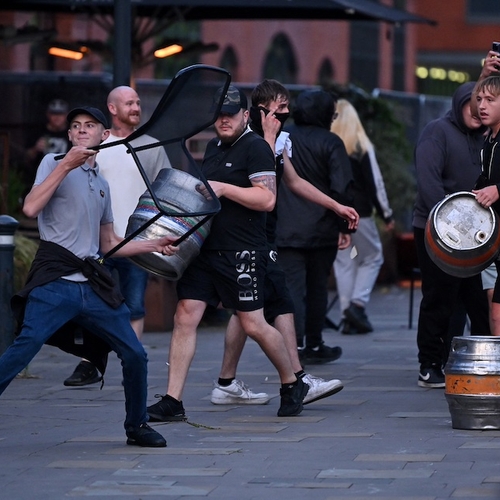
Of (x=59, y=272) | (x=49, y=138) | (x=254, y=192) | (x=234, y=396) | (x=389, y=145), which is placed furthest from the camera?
(x=389, y=145)

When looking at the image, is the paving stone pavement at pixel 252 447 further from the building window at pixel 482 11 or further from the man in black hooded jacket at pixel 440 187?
the building window at pixel 482 11

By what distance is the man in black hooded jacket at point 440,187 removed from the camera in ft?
29.2

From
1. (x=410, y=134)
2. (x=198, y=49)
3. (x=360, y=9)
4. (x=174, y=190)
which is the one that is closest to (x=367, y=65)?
(x=410, y=134)

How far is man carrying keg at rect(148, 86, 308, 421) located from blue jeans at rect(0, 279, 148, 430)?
831 millimetres

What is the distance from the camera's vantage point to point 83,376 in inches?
368

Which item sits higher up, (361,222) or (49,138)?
(49,138)

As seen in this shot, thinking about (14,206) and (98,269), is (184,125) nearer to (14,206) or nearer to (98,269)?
(98,269)

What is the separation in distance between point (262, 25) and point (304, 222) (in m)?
26.7

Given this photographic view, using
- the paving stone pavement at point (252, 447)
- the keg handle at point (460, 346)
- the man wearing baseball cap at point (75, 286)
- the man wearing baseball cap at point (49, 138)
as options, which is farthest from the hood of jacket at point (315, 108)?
the man wearing baseball cap at point (49, 138)

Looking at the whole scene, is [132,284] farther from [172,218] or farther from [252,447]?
[252,447]

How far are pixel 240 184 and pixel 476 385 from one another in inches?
65.8

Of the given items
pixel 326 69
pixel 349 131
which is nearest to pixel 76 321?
pixel 349 131

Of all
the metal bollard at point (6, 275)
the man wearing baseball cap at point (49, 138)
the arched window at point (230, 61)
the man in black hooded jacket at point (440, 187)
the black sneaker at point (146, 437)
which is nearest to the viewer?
the black sneaker at point (146, 437)

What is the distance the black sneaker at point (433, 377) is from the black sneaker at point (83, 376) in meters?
2.12
